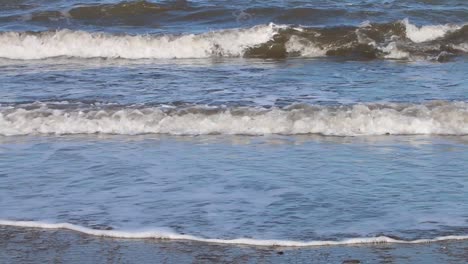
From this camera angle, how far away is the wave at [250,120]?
7609 mm

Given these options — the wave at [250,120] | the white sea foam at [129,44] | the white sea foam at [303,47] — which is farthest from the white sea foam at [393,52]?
the wave at [250,120]

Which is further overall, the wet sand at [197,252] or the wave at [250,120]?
the wave at [250,120]

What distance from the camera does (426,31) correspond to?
13258 millimetres

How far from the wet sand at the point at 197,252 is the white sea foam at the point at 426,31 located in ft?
27.9

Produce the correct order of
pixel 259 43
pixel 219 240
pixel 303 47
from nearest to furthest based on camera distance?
pixel 219 240
pixel 303 47
pixel 259 43

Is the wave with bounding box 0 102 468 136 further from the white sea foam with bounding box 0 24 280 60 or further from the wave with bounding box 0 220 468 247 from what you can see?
the white sea foam with bounding box 0 24 280 60

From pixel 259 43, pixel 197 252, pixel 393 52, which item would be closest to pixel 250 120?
pixel 197 252

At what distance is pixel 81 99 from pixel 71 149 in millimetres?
1750

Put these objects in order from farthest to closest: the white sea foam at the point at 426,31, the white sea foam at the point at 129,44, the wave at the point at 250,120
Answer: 1. the white sea foam at the point at 426,31
2. the white sea foam at the point at 129,44
3. the wave at the point at 250,120

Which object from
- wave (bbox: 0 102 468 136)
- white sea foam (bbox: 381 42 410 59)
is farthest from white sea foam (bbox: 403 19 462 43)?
wave (bbox: 0 102 468 136)

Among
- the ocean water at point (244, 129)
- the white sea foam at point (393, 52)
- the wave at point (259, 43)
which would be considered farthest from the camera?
the wave at point (259, 43)

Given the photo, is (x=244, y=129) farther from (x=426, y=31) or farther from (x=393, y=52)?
(x=426, y=31)

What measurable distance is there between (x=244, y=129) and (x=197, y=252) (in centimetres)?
296

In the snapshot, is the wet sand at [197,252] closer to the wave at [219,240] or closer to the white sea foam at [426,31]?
the wave at [219,240]
